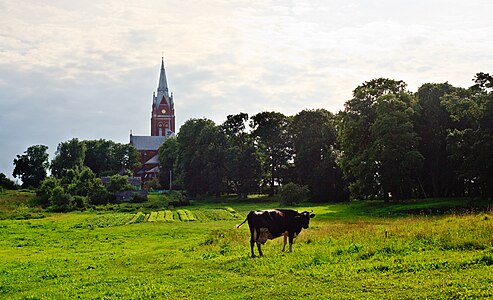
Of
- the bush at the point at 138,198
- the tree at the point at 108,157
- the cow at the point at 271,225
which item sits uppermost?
the tree at the point at 108,157

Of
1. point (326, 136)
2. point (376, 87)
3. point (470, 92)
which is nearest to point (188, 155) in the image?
point (326, 136)

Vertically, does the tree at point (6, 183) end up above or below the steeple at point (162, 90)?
below

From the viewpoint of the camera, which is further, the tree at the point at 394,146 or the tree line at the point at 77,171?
the tree line at the point at 77,171

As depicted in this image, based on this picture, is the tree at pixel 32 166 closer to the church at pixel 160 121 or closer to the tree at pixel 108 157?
the tree at pixel 108 157

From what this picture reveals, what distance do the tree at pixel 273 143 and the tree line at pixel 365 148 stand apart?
0.19 metres

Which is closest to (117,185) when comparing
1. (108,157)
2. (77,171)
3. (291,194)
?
(77,171)

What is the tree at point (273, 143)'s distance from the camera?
94125 mm

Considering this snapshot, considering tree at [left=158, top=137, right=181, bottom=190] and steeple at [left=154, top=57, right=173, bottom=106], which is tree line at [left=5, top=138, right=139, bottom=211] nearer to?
tree at [left=158, top=137, right=181, bottom=190]

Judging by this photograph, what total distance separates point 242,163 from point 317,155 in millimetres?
16294

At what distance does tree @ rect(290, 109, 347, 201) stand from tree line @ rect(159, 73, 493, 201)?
163mm

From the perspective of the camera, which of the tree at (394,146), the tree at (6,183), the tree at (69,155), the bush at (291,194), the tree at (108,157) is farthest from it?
the tree at (108,157)

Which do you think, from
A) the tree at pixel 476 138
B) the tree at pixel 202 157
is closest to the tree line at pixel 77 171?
the tree at pixel 202 157

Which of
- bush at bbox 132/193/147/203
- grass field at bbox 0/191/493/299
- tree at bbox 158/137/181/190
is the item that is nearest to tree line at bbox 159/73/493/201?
bush at bbox 132/193/147/203

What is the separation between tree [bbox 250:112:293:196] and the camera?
309 feet
